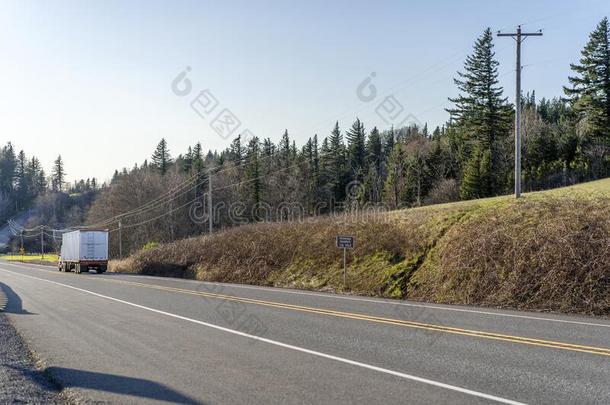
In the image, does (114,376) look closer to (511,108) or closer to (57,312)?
(57,312)

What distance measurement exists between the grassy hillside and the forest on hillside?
17.0 meters

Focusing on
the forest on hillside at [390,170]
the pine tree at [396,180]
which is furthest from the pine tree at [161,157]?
the pine tree at [396,180]

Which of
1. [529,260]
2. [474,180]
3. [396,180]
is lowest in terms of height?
[529,260]

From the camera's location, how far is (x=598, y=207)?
59.2 ft

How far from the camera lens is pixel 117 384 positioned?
23.3 ft

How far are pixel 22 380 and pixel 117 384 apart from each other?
1.44 m

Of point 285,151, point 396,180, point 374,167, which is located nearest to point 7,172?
point 285,151

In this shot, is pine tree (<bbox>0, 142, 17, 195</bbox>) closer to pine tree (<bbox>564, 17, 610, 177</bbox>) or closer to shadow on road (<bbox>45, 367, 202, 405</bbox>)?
pine tree (<bbox>564, 17, 610, 177</bbox>)

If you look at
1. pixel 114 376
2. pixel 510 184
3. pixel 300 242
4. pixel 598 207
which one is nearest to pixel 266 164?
pixel 510 184

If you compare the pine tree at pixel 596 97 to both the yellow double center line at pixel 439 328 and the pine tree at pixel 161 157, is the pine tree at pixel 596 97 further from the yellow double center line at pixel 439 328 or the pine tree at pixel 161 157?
the pine tree at pixel 161 157

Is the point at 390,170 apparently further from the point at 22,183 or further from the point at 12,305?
the point at 22,183

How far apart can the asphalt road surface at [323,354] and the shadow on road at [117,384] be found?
0.02m

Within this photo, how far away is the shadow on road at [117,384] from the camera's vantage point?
6.44m

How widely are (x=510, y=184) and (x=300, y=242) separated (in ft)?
146
